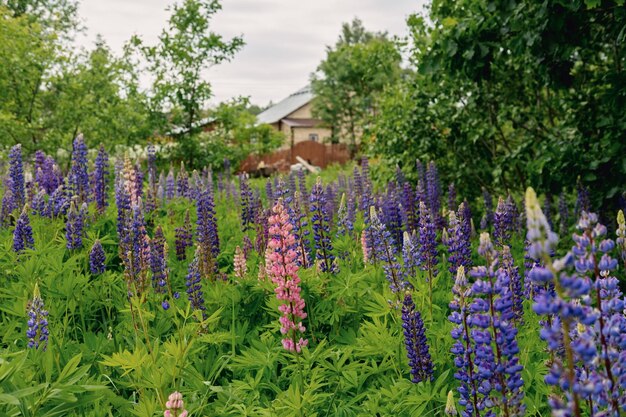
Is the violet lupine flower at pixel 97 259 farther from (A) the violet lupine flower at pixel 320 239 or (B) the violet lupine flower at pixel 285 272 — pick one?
(B) the violet lupine flower at pixel 285 272

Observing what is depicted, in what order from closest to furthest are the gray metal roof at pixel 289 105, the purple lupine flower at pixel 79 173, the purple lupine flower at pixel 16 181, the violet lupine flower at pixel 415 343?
1. the violet lupine flower at pixel 415 343
2. the purple lupine flower at pixel 16 181
3. the purple lupine flower at pixel 79 173
4. the gray metal roof at pixel 289 105

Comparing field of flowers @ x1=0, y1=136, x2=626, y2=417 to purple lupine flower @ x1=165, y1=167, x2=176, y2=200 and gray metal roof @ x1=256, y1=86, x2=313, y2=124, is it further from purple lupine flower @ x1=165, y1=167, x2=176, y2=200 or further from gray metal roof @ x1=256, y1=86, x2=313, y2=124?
gray metal roof @ x1=256, y1=86, x2=313, y2=124

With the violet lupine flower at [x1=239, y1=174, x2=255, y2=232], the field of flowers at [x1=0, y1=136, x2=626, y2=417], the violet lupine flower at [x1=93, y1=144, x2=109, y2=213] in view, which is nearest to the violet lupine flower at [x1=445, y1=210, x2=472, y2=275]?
the field of flowers at [x1=0, y1=136, x2=626, y2=417]

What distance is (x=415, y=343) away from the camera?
2.46 m

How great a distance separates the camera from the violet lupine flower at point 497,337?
1.53m

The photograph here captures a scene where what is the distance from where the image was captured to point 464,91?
7.45 m

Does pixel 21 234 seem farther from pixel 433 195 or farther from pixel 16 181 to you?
pixel 433 195

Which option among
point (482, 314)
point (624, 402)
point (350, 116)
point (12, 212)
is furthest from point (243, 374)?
point (350, 116)

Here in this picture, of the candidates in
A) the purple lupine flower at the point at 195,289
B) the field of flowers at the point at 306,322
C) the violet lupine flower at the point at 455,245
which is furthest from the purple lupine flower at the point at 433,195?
the purple lupine flower at the point at 195,289

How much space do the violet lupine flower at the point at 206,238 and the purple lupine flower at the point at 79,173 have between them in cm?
148

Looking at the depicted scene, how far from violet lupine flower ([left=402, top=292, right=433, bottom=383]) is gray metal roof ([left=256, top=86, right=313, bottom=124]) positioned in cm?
5243

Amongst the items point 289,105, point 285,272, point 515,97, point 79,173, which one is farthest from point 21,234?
point 289,105

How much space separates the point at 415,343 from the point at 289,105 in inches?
2335

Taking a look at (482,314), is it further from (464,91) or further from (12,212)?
(464,91)
